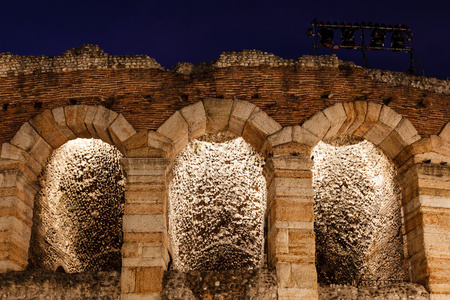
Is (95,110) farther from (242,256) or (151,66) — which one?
(242,256)

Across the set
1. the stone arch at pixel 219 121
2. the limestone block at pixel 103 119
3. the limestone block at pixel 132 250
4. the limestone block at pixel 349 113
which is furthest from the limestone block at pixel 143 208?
the limestone block at pixel 349 113

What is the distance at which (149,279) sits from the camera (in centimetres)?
862

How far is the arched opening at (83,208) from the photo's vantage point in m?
11.5

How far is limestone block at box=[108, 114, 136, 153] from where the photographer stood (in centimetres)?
964

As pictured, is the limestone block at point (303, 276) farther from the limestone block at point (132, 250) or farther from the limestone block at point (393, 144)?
the limestone block at point (393, 144)

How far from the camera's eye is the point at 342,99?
33.4 feet

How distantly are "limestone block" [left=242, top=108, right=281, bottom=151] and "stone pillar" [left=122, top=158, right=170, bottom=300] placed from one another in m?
1.53

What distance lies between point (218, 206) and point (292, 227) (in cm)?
369

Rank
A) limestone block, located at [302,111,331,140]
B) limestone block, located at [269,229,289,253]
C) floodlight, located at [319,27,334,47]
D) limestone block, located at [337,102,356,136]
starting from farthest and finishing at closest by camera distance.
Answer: floodlight, located at [319,27,334,47] → limestone block, located at [337,102,356,136] → limestone block, located at [302,111,331,140] → limestone block, located at [269,229,289,253]

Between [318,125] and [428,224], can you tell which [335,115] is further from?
[428,224]

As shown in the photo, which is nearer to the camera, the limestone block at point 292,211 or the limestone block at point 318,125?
the limestone block at point 292,211

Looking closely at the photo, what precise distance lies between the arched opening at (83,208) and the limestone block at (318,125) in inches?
168

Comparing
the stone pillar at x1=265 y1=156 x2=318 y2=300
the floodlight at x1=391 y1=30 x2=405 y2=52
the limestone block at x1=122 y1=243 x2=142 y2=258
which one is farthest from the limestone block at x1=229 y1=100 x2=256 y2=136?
the floodlight at x1=391 y1=30 x2=405 y2=52

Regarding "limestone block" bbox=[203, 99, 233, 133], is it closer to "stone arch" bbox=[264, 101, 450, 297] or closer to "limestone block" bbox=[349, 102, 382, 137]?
"stone arch" bbox=[264, 101, 450, 297]
